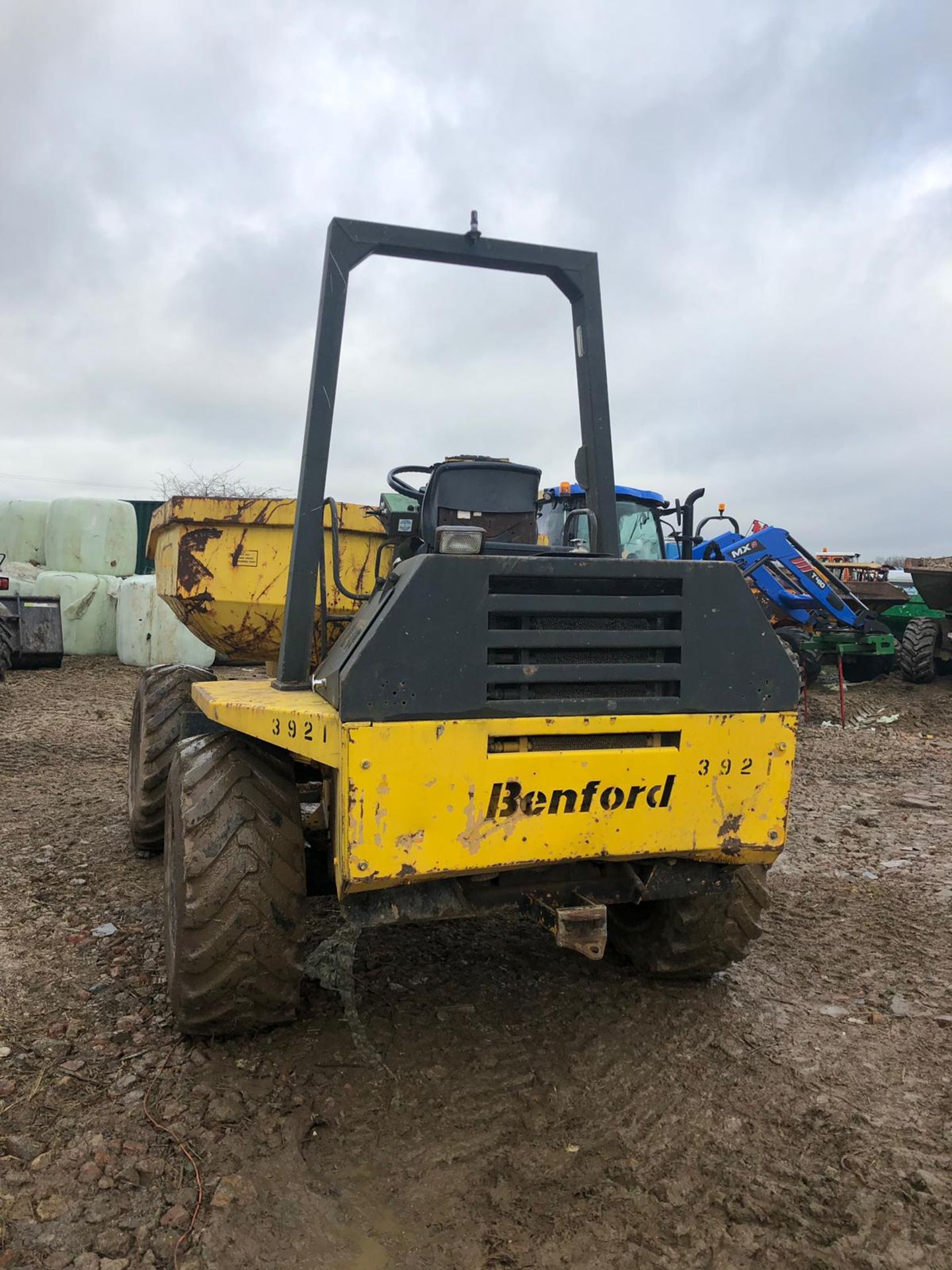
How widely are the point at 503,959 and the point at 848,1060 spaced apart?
128cm

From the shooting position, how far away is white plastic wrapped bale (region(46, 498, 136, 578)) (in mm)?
14445

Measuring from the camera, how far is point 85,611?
13.7 meters

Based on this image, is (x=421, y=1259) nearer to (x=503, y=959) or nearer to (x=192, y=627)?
(x=503, y=959)

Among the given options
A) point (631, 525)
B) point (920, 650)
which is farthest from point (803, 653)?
point (631, 525)

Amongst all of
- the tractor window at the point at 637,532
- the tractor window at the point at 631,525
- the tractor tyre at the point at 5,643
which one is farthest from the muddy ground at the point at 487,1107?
the tractor tyre at the point at 5,643

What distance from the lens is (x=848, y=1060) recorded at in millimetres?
2926

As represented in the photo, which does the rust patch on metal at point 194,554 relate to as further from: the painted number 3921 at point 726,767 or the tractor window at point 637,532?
the tractor window at point 637,532

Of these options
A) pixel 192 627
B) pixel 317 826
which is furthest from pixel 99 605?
pixel 317 826

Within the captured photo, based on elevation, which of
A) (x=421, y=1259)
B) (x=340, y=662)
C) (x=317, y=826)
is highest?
(x=340, y=662)

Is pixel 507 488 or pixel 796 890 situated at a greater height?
pixel 507 488

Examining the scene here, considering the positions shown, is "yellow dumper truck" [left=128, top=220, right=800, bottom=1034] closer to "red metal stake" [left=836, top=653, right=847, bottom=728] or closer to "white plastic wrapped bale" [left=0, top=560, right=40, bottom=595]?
"red metal stake" [left=836, top=653, right=847, bottom=728]

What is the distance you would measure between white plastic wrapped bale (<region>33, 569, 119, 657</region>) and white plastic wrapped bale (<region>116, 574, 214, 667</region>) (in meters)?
0.96

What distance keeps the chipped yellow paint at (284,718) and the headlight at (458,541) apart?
53 cm

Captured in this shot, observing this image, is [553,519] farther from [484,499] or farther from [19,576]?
[19,576]
